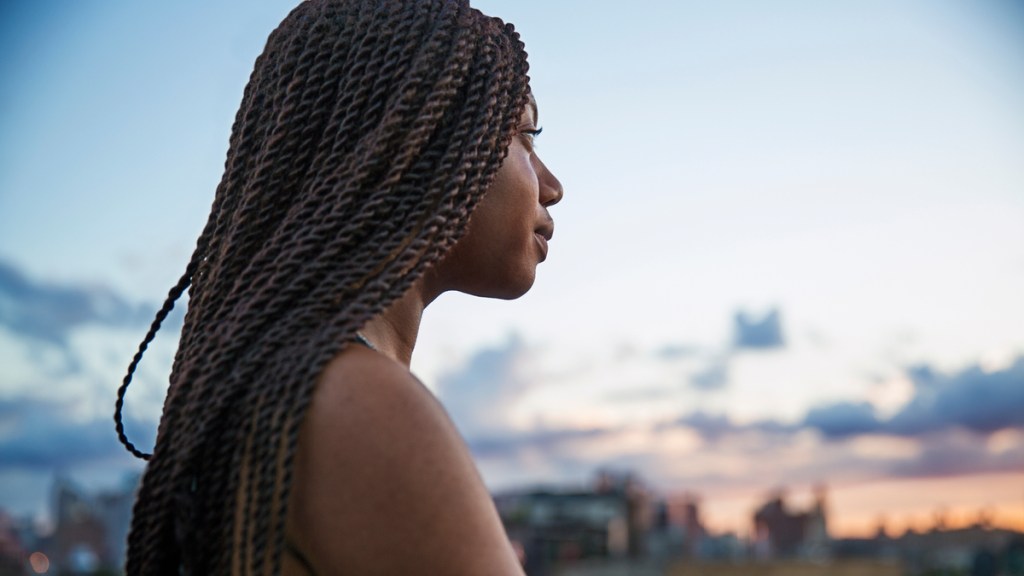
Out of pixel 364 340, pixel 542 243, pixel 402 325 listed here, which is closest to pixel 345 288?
pixel 364 340

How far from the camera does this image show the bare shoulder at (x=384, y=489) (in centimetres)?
229

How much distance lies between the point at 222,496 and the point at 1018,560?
255 feet

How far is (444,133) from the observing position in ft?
8.87

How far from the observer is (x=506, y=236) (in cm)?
288

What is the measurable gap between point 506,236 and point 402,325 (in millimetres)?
317

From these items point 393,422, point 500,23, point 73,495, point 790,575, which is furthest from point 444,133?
point 73,495

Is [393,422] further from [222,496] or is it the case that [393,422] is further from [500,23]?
[500,23]

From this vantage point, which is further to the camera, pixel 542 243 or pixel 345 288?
pixel 542 243

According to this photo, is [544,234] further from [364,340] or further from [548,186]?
[364,340]

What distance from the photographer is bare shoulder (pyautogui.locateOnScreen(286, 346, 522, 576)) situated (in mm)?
2293

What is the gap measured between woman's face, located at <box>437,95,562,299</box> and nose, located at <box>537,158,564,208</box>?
0.15 ft

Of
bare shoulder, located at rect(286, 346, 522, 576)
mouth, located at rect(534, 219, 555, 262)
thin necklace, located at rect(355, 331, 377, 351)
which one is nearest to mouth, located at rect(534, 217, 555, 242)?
mouth, located at rect(534, 219, 555, 262)

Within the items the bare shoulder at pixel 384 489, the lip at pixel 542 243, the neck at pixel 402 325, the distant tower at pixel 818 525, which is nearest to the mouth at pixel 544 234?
Answer: the lip at pixel 542 243

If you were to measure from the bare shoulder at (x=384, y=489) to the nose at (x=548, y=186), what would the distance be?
2.79 feet
